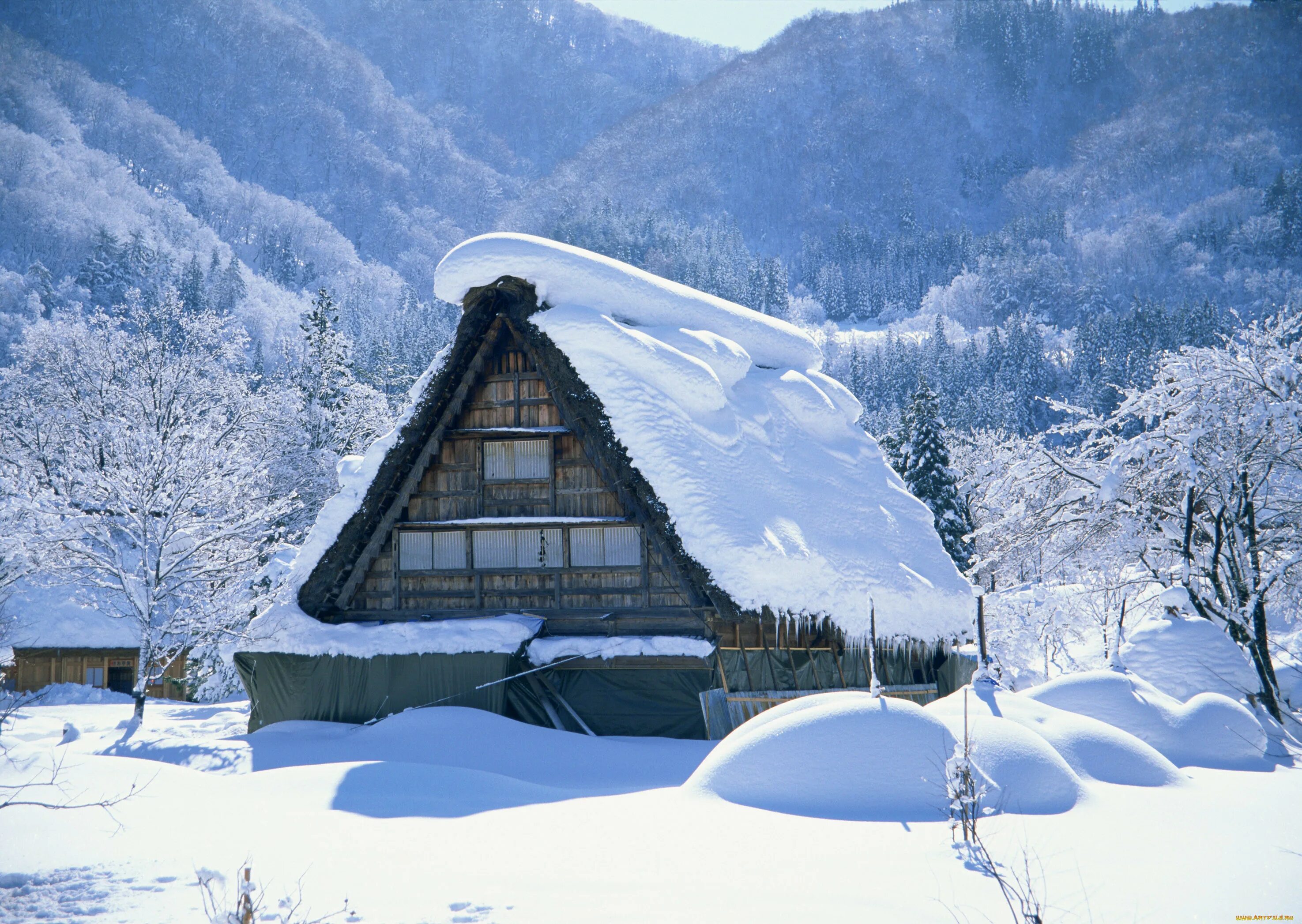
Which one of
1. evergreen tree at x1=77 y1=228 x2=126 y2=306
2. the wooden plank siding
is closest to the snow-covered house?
the wooden plank siding

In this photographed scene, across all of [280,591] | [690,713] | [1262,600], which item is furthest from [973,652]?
[280,591]

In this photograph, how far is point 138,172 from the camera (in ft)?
→ 547

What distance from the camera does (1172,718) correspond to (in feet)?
41.8

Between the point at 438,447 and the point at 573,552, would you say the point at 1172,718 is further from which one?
the point at 438,447

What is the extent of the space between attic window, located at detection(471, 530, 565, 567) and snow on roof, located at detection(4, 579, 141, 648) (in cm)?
1861

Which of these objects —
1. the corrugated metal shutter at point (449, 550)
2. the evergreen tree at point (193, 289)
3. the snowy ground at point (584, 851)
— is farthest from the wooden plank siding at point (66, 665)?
the evergreen tree at point (193, 289)

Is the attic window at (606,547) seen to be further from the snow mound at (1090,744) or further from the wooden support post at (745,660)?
the snow mound at (1090,744)

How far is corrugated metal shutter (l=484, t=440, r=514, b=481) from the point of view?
15242 mm

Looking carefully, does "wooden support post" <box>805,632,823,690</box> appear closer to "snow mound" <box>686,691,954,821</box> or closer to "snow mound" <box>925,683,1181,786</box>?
"snow mound" <box>925,683,1181,786</box>

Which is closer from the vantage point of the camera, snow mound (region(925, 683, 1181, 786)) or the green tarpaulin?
snow mound (region(925, 683, 1181, 786))

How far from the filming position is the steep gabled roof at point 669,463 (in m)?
13.3

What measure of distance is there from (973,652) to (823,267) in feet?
555

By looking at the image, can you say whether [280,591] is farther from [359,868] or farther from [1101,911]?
[1101,911]

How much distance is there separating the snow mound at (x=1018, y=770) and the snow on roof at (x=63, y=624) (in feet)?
89.6
